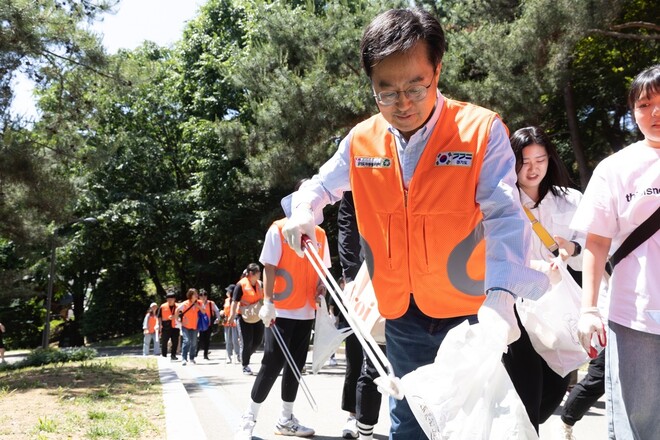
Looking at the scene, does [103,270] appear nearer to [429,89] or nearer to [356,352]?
[356,352]

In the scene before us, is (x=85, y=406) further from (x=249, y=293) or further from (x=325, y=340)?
(x=249, y=293)

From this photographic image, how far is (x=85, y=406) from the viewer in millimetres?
7543

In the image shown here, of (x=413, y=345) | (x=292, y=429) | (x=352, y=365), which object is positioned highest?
(x=413, y=345)

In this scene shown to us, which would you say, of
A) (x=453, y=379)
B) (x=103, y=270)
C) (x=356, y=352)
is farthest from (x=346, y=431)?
(x=103, y=270)

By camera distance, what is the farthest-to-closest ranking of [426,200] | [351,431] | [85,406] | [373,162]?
1. [85,406]
2. [351,431]
3. [373,162]
4. [426,200]

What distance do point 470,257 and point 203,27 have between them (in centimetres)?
3491

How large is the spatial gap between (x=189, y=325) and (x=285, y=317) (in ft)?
40.3

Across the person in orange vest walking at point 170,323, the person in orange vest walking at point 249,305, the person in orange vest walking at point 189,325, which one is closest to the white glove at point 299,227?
the person in orange vest walking at point 249,305

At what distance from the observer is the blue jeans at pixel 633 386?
2922 millimetres

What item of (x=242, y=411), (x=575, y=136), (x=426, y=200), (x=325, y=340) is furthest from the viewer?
(x=575, y=136)

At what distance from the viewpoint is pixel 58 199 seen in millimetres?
15430

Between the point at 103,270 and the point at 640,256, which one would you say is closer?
the point at 640,256

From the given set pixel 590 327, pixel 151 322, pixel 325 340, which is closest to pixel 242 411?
pixel 325 340

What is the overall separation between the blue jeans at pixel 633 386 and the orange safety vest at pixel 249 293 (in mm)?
10452
